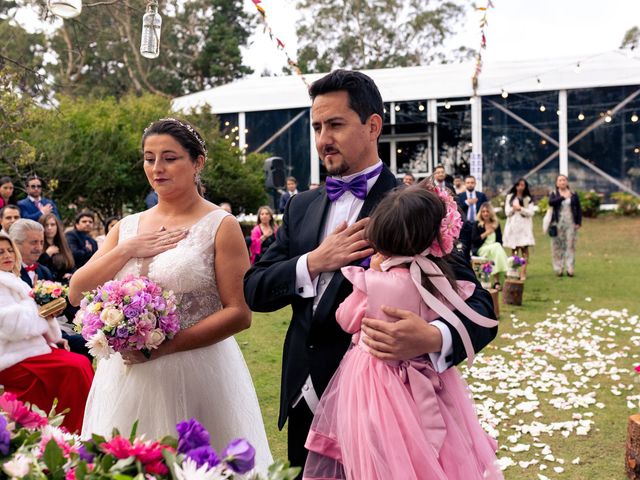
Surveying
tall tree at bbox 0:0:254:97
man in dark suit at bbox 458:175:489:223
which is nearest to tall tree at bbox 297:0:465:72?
tall tree at bbox 0:0:254:97

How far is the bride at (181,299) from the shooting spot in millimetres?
3186

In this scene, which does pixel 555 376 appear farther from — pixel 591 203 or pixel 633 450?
pixel 591 203

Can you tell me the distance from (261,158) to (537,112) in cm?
989

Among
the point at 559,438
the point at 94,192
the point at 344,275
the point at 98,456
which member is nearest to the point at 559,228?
the point at 559,438

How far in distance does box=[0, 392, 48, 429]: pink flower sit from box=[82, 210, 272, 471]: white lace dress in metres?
1.23

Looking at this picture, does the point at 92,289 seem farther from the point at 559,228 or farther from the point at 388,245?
the point at 559,228

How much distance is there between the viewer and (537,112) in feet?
80.3

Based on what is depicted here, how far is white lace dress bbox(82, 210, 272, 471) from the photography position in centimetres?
319

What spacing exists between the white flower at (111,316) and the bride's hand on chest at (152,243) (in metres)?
0.39

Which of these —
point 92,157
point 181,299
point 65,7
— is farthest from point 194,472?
point 92,157

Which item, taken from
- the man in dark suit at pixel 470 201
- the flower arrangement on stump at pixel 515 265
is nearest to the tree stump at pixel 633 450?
the flower arrangement on stump at pixel 515 265

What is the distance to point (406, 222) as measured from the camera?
2350 mm

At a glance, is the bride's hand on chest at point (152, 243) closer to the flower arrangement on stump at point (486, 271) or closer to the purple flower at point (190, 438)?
the purple flower at point (190, 438)

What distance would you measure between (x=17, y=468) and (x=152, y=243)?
177 cm
